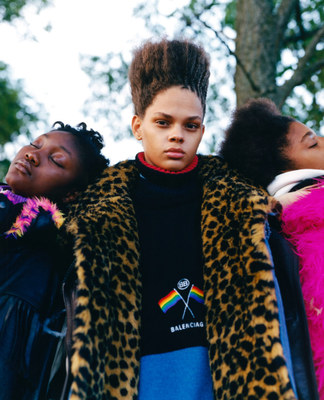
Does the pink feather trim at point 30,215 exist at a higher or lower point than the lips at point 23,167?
lower

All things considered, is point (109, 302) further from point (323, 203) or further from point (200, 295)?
point (323, 203)

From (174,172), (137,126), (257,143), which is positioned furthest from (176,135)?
(257,143)

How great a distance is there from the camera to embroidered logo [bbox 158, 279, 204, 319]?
1.85 metres

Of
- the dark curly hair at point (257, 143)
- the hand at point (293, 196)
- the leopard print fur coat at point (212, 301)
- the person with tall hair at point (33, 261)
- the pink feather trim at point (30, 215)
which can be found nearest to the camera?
the leopard print fur coat at point (212, 301)

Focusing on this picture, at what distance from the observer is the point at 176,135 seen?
2088 millimetres

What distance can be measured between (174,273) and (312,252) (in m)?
0.63

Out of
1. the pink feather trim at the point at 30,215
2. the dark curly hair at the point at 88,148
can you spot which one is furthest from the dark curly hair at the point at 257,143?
the pink feather trim at the point at 30,215

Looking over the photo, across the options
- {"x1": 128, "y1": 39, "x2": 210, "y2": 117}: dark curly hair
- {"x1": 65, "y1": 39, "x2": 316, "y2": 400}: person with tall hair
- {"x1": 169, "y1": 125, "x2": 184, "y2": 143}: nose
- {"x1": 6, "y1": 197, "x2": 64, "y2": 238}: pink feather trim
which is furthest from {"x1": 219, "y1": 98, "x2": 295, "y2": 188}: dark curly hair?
{"x1": 6, "y1": 197, "x2": 64, "y2": 238}: pink feather trim

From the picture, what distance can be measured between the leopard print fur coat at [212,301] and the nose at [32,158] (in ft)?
1.42

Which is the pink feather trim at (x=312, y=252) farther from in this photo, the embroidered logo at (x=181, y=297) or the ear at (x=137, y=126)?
the ear at (x=137, y=126)

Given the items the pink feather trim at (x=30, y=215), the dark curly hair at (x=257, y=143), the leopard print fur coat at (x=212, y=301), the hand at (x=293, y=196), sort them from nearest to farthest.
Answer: the leopard print fur coat at (x=212, y=301) < the pink feather trim at (x=30, y=215) < the hand at (x=293, y=196) < the dark curly hair at (x=257, y=143)

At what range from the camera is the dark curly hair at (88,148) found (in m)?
2.38

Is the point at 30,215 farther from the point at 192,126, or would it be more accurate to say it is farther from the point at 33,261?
the point at 192,126

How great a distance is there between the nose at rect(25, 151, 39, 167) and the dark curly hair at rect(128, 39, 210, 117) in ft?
2.00
